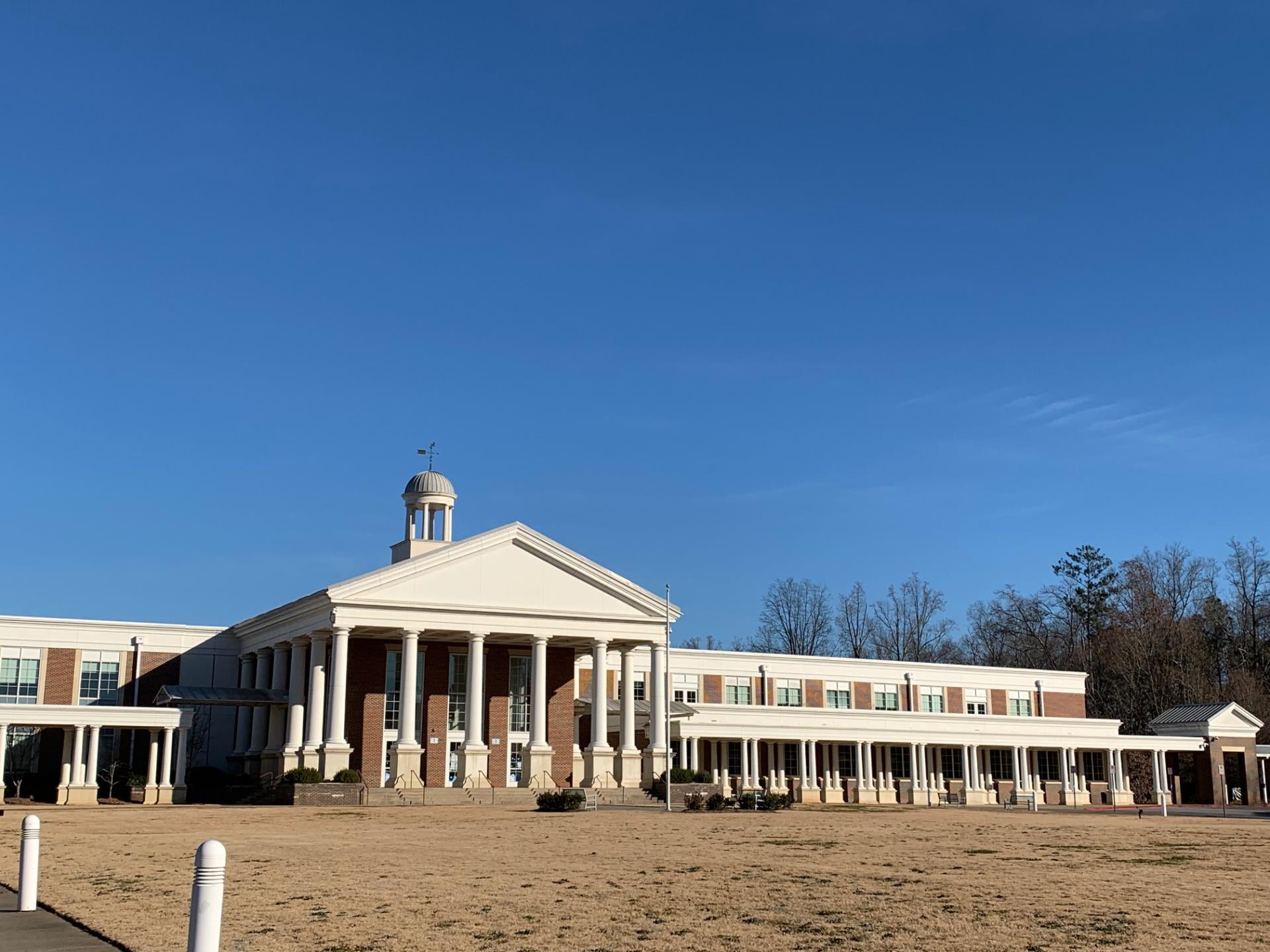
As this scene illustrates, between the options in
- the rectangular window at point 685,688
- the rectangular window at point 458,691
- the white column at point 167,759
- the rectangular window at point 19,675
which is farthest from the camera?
the rectangular window at point 685,688

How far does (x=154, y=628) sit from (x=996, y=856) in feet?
153

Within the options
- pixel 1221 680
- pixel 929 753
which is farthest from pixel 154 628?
pixel 1221 680

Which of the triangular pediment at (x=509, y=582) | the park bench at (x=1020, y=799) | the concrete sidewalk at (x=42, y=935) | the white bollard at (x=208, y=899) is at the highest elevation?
the triangular pediment at (x=509, y=582)

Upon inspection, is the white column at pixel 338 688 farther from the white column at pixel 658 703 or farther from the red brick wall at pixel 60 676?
the red brick wall at pixel 60 676

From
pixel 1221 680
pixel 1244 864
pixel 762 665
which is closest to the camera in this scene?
pixel 1244 864

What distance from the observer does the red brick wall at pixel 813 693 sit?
74.9 metres

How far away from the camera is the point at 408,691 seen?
52969 mm

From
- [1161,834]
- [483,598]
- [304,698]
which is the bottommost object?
[1161,834]

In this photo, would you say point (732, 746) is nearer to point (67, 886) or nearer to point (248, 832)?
point (248, 832)

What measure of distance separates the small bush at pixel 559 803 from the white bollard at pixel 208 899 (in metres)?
34.2

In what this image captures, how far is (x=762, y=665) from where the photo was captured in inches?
2901

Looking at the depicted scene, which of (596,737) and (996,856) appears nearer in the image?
(996,856)

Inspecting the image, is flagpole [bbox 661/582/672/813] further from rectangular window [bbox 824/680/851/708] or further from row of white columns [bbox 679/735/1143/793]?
rectangular window [bbox 824/680/851/708]

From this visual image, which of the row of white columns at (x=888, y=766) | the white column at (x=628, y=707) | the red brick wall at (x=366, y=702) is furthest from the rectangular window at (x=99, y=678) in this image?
the row of white columns at (x=888, y=766)
